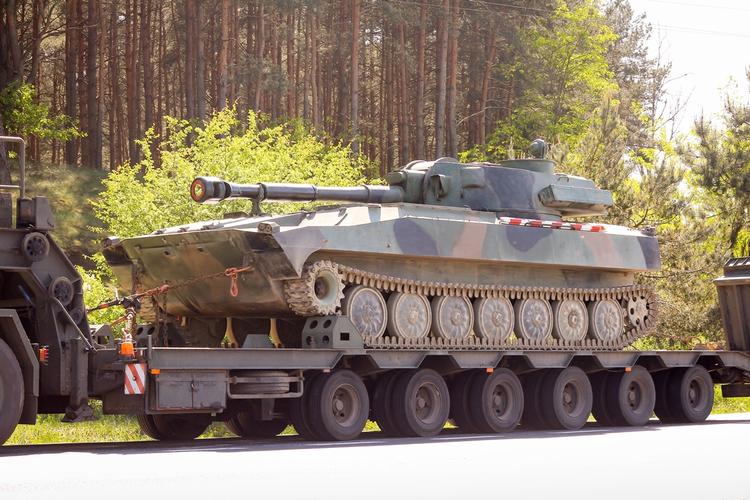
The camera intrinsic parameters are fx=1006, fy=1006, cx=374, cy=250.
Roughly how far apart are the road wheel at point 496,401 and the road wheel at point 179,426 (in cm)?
414

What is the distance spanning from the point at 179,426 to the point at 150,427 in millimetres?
448

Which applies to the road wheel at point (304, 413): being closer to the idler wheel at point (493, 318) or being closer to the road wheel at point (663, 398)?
the idler wheel at point (493, 318)

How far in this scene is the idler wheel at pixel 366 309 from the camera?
14352 mm

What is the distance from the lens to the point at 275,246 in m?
13.3

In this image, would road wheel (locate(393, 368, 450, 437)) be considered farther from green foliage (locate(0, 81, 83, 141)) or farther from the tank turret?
green foliage (locate(0, 81, 83, 141))

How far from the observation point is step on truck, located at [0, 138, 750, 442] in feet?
37.1

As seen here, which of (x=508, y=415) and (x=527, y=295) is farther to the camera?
(x=527, y=295)

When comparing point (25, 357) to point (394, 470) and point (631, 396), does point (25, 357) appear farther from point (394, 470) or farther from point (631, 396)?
point (631, 396)

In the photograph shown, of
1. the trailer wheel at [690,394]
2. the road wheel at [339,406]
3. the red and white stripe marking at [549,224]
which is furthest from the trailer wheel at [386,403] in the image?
the trailer wheel at [690,394]

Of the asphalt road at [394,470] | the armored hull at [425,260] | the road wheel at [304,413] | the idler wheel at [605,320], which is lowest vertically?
the asphalt road at [394,470]

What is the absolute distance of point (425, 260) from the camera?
15.5 meters

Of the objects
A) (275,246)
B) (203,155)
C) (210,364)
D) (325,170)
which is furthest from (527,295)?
(325,170)

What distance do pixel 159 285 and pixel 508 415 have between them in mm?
5791

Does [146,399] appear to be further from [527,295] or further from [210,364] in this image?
[527,295]
